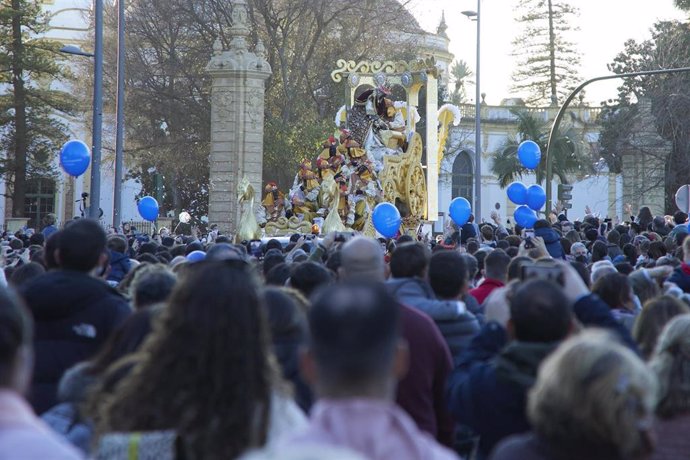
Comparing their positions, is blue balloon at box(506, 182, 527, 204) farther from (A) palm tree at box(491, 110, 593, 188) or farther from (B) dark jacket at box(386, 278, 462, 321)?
(A) palm tree at box(491, 110, 593, 188)

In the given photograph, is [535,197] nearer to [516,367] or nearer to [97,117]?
[97,117]

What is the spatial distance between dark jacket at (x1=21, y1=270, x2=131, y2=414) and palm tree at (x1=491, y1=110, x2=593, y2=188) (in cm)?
5126

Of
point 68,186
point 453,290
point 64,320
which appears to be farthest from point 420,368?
point 68,186

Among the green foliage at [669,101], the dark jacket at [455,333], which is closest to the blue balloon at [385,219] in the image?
the dark jacket at [455,333]

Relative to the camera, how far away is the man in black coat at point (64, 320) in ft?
17.7

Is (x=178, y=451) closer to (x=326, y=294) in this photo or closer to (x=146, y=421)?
(x=146, y=421)

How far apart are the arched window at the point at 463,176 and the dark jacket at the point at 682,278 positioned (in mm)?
54637

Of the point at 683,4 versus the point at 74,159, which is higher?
the point at 683,4

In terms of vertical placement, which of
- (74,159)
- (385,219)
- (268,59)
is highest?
(268,59)

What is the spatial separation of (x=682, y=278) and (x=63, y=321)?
17.2 feet

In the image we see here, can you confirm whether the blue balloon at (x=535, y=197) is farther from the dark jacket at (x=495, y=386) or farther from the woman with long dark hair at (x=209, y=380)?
the woman with long dark hair at (x=209, y=380)

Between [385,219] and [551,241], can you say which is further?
[385,219]

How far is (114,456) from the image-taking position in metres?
3.77

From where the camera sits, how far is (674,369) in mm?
4488
